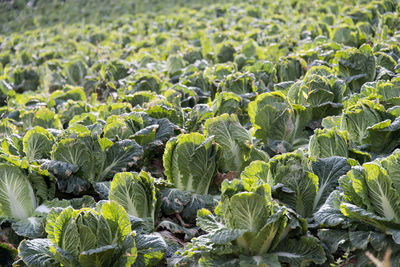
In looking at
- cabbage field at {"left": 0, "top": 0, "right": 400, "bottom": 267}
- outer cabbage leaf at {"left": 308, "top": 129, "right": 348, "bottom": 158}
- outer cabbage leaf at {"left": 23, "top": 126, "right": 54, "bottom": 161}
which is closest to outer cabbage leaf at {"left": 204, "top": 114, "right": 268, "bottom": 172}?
cabbage field at {"left": 0, "top": 0, "right": 400, "bottom": 267}

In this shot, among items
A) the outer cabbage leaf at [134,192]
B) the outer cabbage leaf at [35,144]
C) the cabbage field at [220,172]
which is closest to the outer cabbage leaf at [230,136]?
the cabbage field at [220,172]

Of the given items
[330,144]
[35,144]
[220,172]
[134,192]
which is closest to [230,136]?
[220,172]

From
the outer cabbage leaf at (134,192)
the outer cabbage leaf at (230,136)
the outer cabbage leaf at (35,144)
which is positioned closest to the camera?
the outer cabbage leaf at (134,192)

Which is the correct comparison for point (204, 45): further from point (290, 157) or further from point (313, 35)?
point (290, 157)

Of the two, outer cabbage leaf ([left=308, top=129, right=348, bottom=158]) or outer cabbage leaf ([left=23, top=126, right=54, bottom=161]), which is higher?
outer cabbage leaf ([left=23, top=126, right=54, bottom=161])

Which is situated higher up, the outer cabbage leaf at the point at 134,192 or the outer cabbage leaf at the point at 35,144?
the outer cabbage leaf at the point at 35,144

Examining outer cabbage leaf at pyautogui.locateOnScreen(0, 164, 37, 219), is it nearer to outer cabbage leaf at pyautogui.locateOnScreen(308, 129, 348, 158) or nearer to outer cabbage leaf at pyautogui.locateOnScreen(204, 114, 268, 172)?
outer cabbage leaf at pyautogui.locateOnScreen(204, 114, 268, 172)

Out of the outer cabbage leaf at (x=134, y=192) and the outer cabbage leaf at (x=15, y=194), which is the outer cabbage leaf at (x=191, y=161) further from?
the outer cabbage leaf at (x=15, y=194)

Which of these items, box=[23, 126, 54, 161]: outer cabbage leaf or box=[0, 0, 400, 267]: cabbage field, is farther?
box=[23, 126, 54, 161]: outer cabbage leaf

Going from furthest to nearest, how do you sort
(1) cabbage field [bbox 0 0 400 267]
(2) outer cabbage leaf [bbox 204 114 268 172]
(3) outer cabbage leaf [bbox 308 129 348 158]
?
1. (2) outer cabbage leaf [bbox 204 114 268 172]
2. (3) outer cabbage leaf [bbox 308 129 348 158]
3. (1) cabbage field [bbox 0 0 400 267]

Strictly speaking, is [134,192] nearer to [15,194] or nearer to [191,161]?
[191,161]

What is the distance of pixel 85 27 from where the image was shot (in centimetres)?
1520

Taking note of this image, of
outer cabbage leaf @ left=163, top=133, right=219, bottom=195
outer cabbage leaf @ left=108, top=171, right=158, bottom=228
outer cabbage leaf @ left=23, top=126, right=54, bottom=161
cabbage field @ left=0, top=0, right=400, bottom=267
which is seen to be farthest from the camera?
outer cabbage leaf @ left=23, top=126, right=54, bottom=161

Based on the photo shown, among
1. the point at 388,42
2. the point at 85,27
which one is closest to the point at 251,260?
the point at 388,42
